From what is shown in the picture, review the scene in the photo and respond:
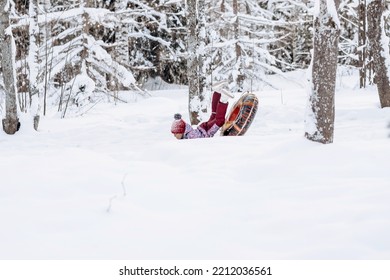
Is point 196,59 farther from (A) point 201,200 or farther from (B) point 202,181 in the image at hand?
(A) point 201,200

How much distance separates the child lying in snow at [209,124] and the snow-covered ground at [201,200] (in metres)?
0.92

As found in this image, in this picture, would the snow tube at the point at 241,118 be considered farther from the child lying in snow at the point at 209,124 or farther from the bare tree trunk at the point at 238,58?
the bare tree trunk at the point at 238,58

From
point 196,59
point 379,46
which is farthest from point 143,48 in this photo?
point 379,46

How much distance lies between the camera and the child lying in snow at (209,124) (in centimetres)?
689

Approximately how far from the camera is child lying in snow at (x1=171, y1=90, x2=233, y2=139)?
6.89 meters

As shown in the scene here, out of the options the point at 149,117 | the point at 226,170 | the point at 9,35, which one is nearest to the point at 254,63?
the point at 149,117

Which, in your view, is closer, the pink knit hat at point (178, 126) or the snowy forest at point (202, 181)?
the snowy forest at point (202, 181)

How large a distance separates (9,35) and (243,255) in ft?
19.3

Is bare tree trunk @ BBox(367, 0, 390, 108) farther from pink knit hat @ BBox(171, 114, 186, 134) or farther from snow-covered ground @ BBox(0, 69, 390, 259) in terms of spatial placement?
pink knit hat @ BBox(171, 114, 186, 134)

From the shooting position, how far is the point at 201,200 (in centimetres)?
370

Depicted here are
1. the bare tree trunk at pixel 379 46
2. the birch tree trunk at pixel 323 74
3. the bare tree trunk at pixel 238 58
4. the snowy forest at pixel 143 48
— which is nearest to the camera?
the birch tree trunk at pixel 323 74

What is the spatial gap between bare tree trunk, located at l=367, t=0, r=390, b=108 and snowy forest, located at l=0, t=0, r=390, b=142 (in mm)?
18

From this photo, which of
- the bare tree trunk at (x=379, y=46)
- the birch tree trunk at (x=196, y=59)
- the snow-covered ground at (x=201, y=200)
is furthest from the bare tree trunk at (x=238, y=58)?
the snow-covered ground at (x=201, y=200)

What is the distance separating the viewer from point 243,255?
8.96 feet
